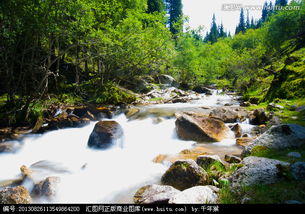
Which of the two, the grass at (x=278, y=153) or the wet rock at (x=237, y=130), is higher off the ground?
the grass at (x=278, y=153)

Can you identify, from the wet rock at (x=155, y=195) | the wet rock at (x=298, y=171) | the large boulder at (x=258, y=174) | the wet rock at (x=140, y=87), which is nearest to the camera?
the wet rock at (x=298, y=171)

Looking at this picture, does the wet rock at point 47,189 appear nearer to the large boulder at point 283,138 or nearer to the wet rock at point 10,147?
the wet rock at point 10,147

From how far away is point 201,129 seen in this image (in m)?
8.48

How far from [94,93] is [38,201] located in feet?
44.1

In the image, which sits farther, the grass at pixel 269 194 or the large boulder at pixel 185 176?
the large boulder at pixel 185 176

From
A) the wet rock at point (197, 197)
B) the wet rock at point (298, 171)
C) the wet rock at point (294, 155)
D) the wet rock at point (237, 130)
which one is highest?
the wet rock at point (298, 171)

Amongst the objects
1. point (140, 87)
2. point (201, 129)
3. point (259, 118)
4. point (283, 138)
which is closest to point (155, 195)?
point (283, 138)

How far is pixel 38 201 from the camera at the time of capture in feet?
14.9

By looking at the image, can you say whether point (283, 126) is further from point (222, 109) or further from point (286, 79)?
point (286, 79)

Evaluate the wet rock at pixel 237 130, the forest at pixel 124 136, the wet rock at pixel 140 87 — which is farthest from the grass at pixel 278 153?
the wet rock at pixel 140 87

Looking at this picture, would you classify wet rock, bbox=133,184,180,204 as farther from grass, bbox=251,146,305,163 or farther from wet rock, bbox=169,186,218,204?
grass, bbox=251,146,305,163

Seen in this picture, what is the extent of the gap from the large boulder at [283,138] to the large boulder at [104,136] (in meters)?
5.35

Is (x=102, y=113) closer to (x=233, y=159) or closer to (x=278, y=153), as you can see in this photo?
(x=233, y=159)

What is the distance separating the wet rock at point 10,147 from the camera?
8225 millimetres
